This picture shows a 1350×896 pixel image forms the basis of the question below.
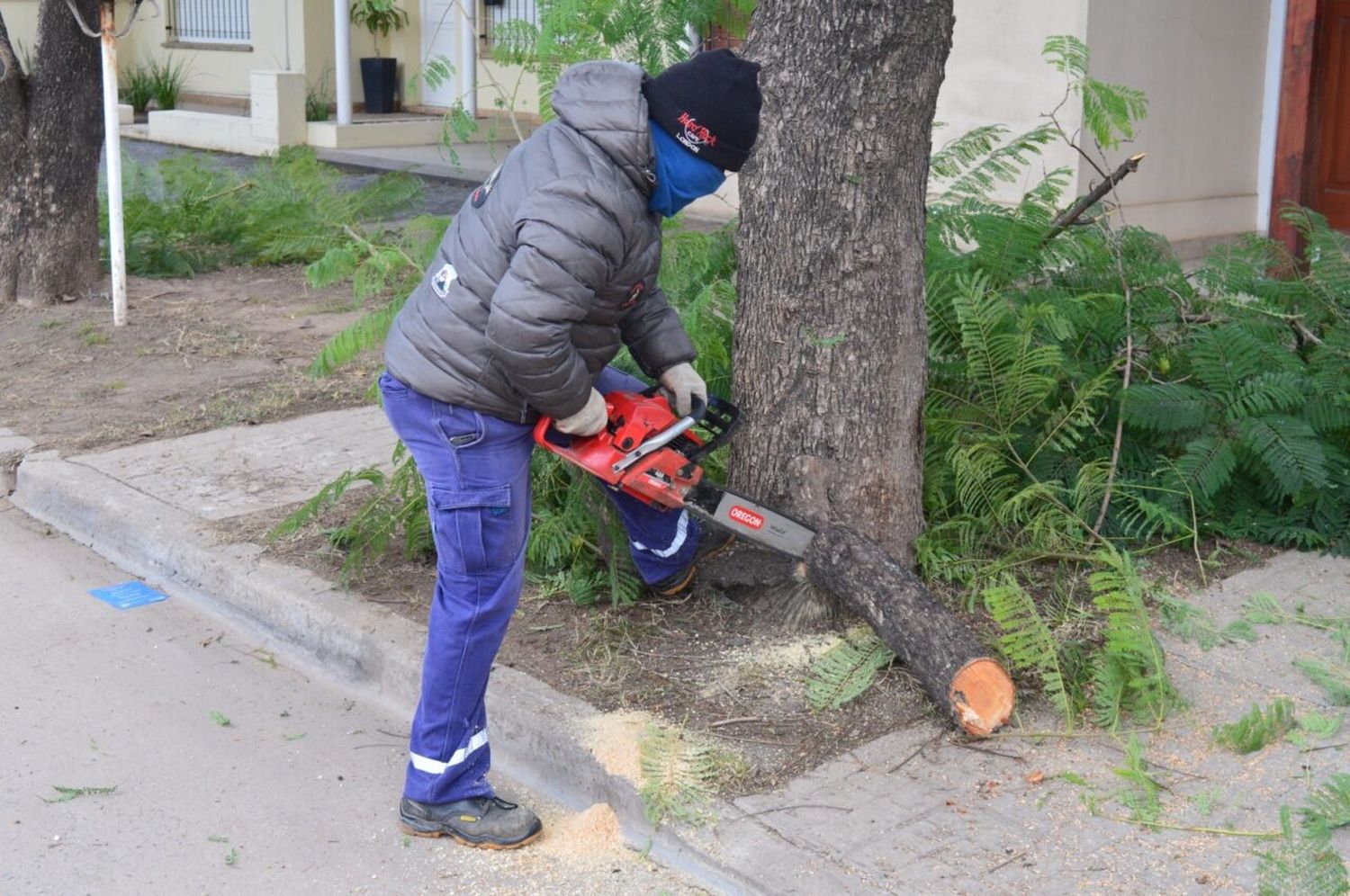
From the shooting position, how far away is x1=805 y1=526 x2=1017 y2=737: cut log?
404 centimetres

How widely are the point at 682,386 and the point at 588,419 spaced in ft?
1.79

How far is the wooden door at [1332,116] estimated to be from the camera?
1021 centimetres

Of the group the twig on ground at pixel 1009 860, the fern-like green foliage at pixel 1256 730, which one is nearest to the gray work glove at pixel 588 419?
the twig on ground at pixel 1009 860

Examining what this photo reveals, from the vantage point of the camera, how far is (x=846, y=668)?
4320 mm

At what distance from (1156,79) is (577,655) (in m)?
7.32

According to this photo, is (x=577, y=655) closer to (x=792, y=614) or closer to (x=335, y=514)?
(x=792, y=614)

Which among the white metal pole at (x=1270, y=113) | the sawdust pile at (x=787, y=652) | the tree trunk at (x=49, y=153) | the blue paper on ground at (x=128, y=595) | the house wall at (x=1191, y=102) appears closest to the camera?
the sawdust pile at (x=787, y=652)

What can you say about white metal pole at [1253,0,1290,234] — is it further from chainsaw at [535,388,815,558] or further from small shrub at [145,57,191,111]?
small shrub at [145,57,191,111]

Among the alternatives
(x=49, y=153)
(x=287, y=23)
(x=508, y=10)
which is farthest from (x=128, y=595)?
(x=287, y=23)

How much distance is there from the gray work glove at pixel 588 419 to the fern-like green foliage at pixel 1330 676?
2.27 m

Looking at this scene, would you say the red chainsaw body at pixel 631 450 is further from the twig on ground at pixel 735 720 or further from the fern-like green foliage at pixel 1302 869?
the fern-like green foliage at pixel 1302 869

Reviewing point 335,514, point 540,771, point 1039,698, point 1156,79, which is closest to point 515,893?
point 540,771

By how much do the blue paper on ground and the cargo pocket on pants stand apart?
2173mm

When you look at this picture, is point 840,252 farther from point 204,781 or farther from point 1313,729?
point 204,781
